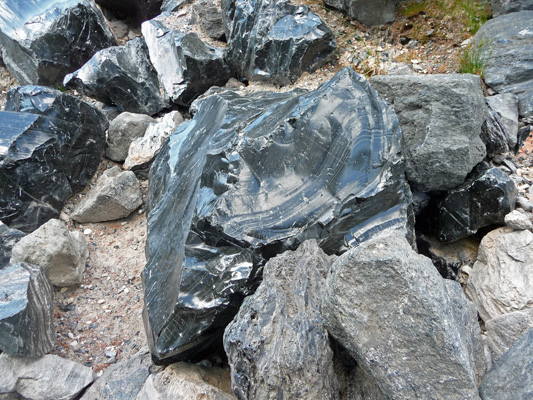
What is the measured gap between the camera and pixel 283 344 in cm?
155

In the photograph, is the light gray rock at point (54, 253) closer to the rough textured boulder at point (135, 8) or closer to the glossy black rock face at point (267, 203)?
the glossy black rock face at point (267, 203)

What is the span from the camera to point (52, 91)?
11.3 ft

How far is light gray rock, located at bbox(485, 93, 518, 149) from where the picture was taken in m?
2.71

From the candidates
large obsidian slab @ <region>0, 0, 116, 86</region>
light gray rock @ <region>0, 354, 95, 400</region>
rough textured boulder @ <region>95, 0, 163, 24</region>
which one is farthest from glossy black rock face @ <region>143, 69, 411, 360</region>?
rough textured boulder @ <region>95, 0, 163, 24</region>

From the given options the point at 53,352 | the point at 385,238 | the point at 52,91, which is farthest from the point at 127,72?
the point at 385,238

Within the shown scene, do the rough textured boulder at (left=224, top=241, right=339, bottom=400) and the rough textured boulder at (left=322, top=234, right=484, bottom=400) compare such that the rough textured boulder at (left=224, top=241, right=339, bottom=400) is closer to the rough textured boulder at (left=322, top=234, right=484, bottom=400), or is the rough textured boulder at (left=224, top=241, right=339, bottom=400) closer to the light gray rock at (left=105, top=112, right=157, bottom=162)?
the rough textured boulder at (left=322, top=234, right=484, bottom=400)

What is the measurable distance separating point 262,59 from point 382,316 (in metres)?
2.80

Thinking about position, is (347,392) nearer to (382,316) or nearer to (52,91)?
(382,316)

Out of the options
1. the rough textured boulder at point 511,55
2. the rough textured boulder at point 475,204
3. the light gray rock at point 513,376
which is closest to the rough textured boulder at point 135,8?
the rough textured boulder at point 511,55

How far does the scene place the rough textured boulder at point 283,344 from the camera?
1.50m

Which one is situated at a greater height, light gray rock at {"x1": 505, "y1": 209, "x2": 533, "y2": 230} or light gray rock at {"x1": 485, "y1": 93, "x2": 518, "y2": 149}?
light gray rock at {"x1": 485, "y1": 93, "x2": 518, "y2": 149}

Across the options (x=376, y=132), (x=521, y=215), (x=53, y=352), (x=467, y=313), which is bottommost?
(x=53, y=352)

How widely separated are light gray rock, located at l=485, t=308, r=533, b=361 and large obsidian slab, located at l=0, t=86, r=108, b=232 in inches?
114

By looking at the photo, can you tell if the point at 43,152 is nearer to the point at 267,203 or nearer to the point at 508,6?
the point at 267,203
